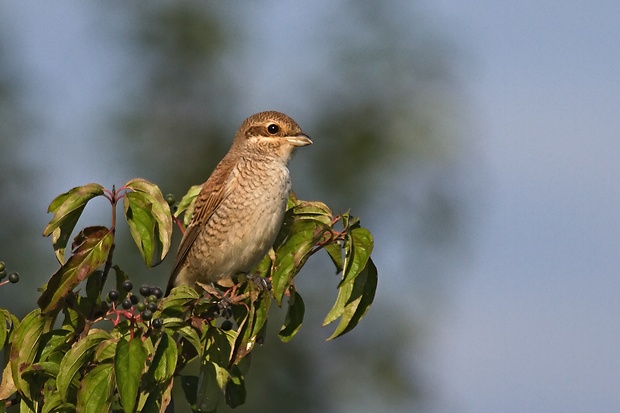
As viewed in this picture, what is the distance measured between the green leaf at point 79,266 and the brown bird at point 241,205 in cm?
151

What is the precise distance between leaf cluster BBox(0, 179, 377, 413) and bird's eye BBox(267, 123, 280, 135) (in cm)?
183

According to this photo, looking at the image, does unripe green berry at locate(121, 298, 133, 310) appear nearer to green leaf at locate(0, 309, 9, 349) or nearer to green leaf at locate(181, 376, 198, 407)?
green leaf at locate(0, 309, 9, 349)

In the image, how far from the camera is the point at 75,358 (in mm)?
3641

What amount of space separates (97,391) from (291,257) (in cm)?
83

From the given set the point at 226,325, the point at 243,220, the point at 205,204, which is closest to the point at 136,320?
the point at 226,325

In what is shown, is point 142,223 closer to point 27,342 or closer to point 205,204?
point 27,342

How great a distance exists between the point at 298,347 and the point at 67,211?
7160mm

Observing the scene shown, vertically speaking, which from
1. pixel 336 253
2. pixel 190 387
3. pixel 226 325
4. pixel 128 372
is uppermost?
pixel 336 253

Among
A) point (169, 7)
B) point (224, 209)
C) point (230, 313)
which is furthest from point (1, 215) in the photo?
point (230, 313)

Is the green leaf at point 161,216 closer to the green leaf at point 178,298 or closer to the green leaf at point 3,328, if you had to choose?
the green leaf at point 178,298

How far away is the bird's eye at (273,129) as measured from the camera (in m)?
6.07

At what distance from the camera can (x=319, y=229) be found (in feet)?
13.4

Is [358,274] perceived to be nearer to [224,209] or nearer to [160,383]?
[160,383]

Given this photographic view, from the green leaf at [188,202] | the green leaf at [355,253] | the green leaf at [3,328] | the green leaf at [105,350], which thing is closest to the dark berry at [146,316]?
the green leaf at [105,350]
